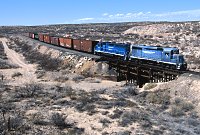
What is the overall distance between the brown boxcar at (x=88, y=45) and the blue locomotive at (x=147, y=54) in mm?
4760

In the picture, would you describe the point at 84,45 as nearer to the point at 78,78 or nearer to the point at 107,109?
the point at 78,78

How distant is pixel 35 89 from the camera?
127ft

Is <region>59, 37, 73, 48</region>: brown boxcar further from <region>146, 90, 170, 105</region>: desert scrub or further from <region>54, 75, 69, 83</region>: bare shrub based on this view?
<region>146, 90, 170, 105</region>: desert scrub

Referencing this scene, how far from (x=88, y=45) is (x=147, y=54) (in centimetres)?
2425

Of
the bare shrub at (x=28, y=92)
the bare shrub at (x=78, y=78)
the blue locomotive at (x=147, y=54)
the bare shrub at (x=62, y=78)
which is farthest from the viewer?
the bare shrub at (x=78, y=78)

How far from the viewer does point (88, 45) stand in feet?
236

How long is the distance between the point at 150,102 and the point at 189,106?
13.8 ft

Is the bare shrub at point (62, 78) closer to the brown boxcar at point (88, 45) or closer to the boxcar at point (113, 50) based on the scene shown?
the boxcar at point (113, 50)

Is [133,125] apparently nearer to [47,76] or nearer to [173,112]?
[173,112]

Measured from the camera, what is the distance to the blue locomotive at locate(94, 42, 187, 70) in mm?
43666

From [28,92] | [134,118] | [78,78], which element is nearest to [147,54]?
[78,78]

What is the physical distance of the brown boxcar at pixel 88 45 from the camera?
69750 millimetres

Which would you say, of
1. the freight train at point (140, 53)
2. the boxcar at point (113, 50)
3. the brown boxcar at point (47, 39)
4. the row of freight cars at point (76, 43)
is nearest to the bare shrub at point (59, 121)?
the freight train at point (140, 53)

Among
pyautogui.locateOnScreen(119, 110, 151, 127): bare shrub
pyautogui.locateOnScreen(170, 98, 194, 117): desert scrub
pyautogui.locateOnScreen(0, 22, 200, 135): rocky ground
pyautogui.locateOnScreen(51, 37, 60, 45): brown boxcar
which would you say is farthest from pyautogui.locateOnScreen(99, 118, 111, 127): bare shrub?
pyautogui.locateOnScreen(51, 37, 60, 45): brown boxcar
